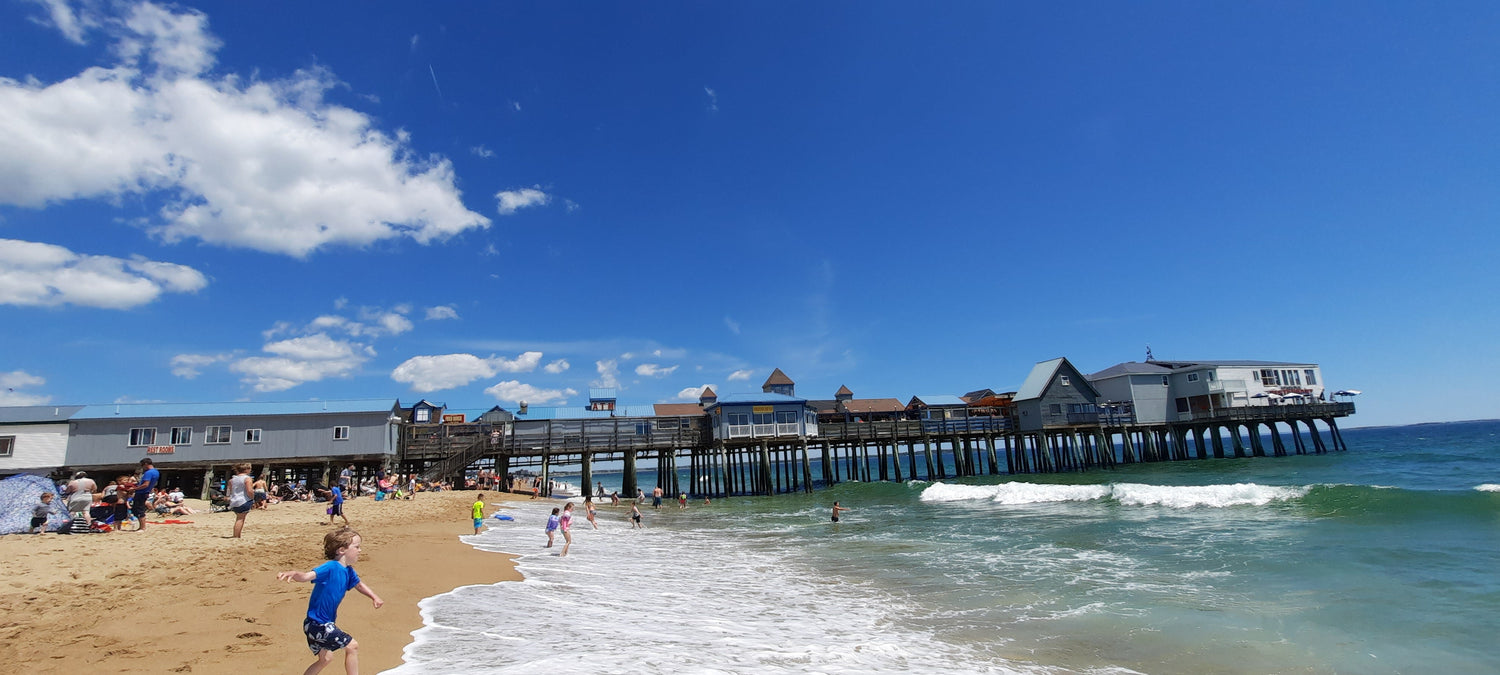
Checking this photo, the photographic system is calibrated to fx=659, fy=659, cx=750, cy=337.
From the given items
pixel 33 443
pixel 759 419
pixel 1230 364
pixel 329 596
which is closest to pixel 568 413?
pixel 759 419

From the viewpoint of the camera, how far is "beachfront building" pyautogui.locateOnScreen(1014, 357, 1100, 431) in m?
48.2

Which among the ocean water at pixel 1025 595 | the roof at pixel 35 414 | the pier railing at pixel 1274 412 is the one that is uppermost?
the roof at pixel 35 414

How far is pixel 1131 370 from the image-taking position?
51938mm

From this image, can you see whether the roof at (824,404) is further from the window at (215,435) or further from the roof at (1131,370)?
the window at (215,435)

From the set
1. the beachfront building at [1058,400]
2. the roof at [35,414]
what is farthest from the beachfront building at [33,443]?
the beachfront building at [1058,400]

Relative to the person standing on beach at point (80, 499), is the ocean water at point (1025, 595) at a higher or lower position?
lower

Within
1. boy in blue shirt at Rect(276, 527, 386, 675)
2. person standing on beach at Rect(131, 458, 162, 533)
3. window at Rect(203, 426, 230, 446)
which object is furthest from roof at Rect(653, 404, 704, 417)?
boy in blue shirt at Rect(276, 527, 386, 675)

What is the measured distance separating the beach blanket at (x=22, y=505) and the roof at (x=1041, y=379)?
49665mm

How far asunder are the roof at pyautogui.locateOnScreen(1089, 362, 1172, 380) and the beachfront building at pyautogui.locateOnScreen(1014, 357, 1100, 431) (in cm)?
387

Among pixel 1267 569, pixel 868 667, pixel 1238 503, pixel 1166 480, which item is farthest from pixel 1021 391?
pixel 868 667

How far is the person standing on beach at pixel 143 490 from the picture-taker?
14.0 metres

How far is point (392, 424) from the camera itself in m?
35.3

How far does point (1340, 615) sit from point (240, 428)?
40769mm

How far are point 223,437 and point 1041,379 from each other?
50.7 meters
